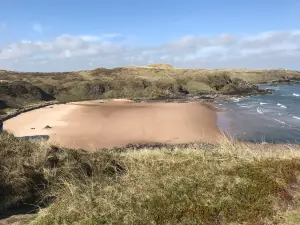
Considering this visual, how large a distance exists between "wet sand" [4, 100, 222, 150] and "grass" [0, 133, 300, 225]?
22.5 metres

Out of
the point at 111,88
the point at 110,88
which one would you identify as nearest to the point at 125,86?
the point at 111,88

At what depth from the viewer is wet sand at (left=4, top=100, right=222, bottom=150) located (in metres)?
38.1

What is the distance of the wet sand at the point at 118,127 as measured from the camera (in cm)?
3815

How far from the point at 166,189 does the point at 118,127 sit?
133ft

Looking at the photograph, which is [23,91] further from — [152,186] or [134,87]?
[152,186]

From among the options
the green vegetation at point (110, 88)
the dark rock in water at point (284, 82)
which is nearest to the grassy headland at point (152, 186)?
the green vegetation at point (110, 88)

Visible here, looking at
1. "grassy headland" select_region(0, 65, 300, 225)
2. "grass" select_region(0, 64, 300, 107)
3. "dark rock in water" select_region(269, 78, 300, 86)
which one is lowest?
"dark rock in water" select_region(269, 78, 300, 86)

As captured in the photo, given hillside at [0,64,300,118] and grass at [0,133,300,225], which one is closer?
grass at [0,133,300,225]

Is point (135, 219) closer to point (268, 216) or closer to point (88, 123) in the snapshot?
point (268, 216)

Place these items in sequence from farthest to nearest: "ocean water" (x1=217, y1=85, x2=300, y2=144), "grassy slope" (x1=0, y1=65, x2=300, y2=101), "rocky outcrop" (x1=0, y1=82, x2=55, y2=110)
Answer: "grassy slope" (x1=0, y1=65, x2=300, y2=101) → "rocky outcrop" (x1=0, y1=82, x2=55, y2=110) → "ocean water" (x1=217, y1=85, x2=300, y2=144)

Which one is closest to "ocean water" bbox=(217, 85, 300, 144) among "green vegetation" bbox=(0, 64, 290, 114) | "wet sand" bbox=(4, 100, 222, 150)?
"wet sand" bbox=(4, 100, 222, 150)

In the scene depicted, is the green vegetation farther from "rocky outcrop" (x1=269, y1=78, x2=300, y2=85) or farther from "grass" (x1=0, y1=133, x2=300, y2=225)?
"grass" (x1=0, y1=133, x2=300, y2=225)

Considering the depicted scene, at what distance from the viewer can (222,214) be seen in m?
5.90

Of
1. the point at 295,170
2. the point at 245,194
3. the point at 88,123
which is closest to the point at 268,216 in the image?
the point at 245,194
